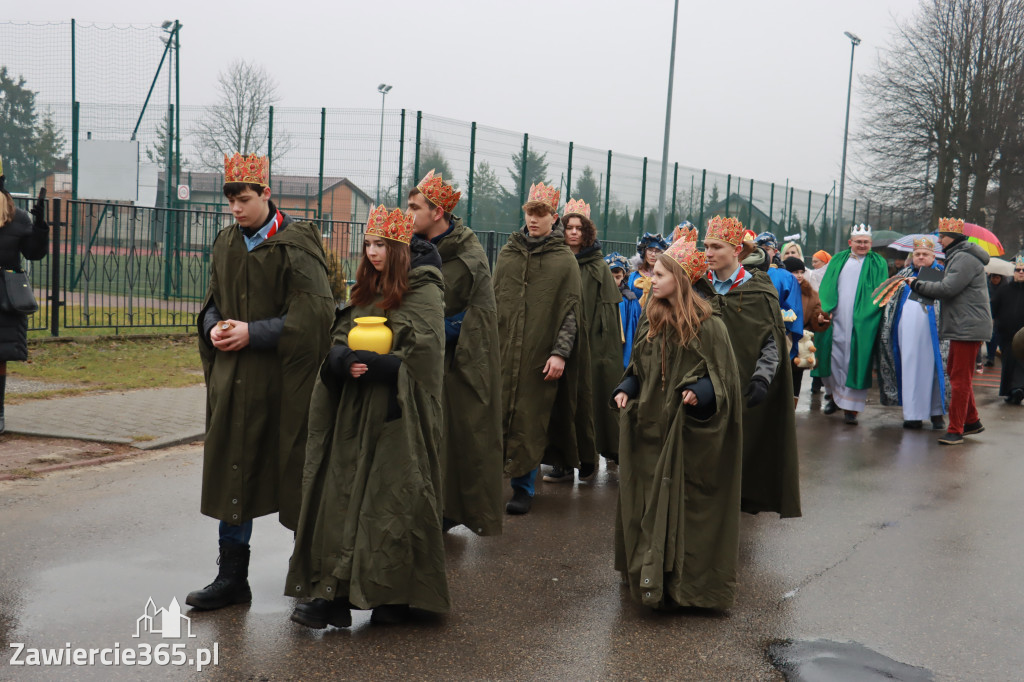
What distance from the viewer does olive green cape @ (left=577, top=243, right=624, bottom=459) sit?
7766 mm

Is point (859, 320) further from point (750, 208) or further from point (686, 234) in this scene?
point (750, 208)

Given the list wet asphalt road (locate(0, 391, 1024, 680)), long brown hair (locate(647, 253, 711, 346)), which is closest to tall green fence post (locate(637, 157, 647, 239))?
wet asphalt road (locate(0, 391, 1024, 680))

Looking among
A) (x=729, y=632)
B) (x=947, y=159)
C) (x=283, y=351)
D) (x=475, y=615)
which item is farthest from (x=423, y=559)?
(x=947, y=159)

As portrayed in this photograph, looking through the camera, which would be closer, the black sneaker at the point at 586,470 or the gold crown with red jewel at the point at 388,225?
the gold crown with red jewel at the point at 388,225

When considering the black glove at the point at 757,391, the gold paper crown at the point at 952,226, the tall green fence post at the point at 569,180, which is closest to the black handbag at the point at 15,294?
the black glove at the point at 757,391

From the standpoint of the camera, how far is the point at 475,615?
4883 mm

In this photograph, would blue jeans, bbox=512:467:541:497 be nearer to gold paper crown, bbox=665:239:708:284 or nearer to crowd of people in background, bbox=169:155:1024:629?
crowd of people in background, bbox=169:155:1024:629

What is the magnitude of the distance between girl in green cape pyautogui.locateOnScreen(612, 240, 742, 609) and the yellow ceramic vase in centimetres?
135

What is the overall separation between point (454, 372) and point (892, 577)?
273 cm

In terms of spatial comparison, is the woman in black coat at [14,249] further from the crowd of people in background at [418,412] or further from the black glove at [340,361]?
the black glove at [340,361]

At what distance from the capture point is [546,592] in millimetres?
5297

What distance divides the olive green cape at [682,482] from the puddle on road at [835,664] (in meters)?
0.47

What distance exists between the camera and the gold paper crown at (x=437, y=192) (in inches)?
223

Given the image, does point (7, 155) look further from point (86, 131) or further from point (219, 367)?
point (219, 367)
